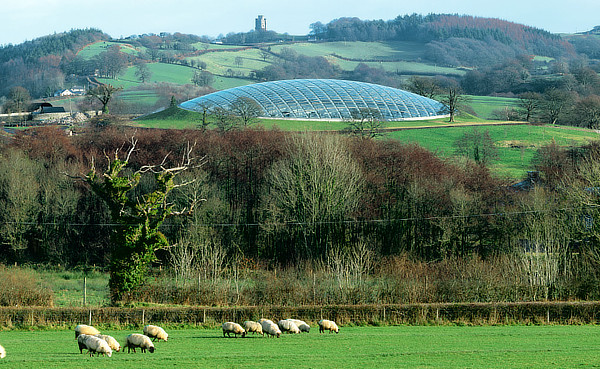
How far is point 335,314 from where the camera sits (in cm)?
4256

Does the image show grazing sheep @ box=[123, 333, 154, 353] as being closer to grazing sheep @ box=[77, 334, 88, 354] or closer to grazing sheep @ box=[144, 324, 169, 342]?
grazing sheep @ box=[77, 334, 88, 354]

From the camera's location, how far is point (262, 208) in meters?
77.7

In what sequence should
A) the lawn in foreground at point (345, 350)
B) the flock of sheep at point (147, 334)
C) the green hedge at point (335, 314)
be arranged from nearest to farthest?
the lawn in foreground at point (345, 350), the flock of sheep at point (147, 334), the green hedge at point (335, 314)

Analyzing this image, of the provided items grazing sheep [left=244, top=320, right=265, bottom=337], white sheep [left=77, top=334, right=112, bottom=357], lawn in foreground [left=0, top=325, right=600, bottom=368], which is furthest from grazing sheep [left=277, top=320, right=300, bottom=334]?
white sheep [left=77, top=334, right=112, bottom=357]

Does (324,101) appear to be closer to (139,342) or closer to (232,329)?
(232,329)

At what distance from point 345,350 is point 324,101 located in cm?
10461

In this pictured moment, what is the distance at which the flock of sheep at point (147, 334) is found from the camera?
96.1 feet

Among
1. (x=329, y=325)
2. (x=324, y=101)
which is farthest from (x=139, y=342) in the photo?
(x=324, y=101)

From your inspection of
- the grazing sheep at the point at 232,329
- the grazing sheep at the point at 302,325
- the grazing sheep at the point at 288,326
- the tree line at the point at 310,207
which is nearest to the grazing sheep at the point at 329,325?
the grazing sheep at the point at 302,325

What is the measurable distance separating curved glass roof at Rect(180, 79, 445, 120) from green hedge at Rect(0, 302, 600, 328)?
85.9 metres

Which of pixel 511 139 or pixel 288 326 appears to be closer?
pixel 288 326

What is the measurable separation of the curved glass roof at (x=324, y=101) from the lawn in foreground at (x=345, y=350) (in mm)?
91240

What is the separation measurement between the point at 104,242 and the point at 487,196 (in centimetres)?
4207

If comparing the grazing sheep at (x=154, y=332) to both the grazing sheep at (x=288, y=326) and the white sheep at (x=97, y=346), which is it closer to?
the white sheep at (x=97, y=346)
